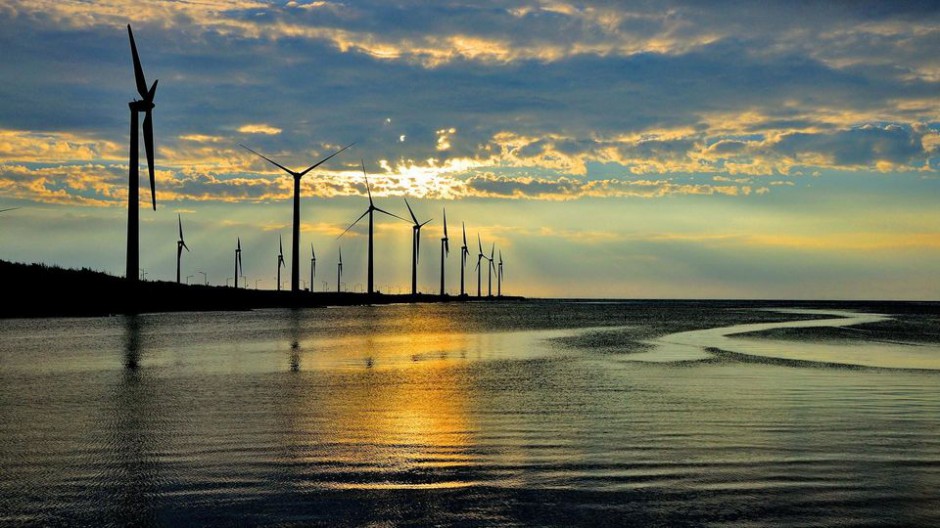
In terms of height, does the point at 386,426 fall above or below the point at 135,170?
below

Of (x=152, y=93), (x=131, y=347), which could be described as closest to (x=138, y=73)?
(x=152, y=93)

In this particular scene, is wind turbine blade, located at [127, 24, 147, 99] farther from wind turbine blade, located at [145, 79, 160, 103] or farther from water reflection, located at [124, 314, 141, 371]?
water reflection, located at [124, 314, 141, 371]

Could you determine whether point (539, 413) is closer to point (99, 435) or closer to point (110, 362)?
point (99, 435)

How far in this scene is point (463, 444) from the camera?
46.7ft

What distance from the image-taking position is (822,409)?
62.6 ft

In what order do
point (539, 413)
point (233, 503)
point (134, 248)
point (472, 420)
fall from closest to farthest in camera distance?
point (233, 503) → point (472, 420) → point (539, 413) → point (134, 248)

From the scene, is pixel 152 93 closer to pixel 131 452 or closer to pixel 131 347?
pixel 131 347

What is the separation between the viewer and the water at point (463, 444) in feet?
31.3

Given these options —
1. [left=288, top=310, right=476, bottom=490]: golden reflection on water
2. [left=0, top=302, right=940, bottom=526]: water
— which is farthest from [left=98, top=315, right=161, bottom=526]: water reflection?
[left=288, top=310, right=476, bottom=490]: golden reflection on water

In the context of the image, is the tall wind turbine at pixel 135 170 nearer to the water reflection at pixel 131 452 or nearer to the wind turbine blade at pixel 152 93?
the wind turbine blade at pixel 152 93

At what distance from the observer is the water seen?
9547mm

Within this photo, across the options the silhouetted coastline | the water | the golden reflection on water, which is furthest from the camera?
the silhouetted coastline

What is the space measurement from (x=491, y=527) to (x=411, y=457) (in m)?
4.33

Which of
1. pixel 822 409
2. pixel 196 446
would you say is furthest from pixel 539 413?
pixel 196 446
